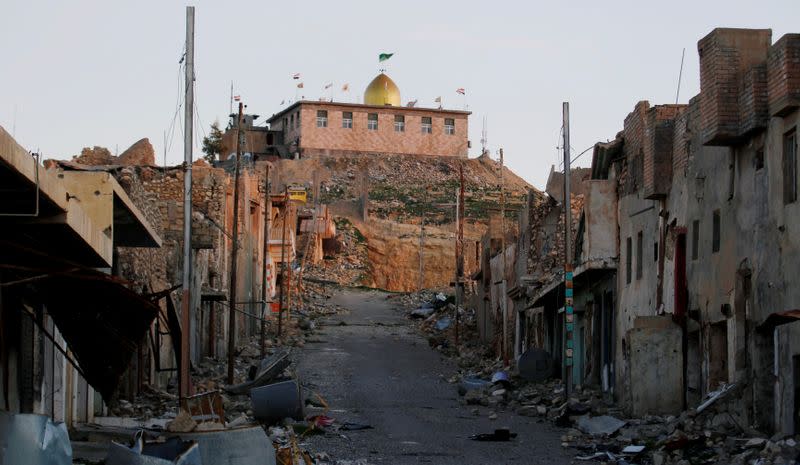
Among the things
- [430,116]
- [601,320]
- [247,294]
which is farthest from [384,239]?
[601,320]

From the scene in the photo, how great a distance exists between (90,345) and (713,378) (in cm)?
1242

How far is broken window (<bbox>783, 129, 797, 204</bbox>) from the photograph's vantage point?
68.5 ft

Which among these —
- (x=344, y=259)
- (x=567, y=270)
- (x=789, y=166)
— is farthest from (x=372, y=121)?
(x=789, y=166)

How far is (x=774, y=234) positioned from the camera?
2156cm

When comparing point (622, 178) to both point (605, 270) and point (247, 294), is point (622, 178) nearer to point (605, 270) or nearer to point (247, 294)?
point (605, 270)

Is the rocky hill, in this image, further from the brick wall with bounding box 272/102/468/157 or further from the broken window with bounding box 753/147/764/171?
the broken window with bounding box 753/147/764/171

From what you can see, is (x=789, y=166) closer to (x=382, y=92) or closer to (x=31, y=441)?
(x=31, y=441)

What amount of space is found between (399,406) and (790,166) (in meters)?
14.1

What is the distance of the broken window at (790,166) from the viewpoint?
20875mm

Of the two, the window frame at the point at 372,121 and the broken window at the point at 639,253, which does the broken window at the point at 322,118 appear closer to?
the window frame at the point at 372,121

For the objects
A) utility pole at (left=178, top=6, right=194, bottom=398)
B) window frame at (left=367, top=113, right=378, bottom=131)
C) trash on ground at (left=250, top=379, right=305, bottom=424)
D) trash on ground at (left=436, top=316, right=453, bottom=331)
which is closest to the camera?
utility pole at (left=178, top=6, right=194, bottom=398)

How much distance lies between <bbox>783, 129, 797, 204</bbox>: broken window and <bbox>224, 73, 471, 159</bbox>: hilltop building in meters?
99.8

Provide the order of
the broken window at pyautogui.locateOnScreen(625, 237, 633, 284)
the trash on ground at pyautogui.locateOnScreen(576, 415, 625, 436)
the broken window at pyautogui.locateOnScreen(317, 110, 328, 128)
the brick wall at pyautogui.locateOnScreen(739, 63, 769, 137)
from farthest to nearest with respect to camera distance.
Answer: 1. the broken window at pyautogui.locateOnScreen(317, 110, 328, 128)
2. the broken window at pyautogui.locateOnScreen(625, 237, 633, 284)
3. the trash on ground at pyautogui.locateOnScreen(576, 415, 625, 436)
4. the brick wall at pyautogui.locateOnScreen(739, 63, 769, 137)

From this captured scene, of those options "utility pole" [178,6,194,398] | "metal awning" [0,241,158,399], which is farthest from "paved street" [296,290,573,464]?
"metal awning" [0,241,158,399]
